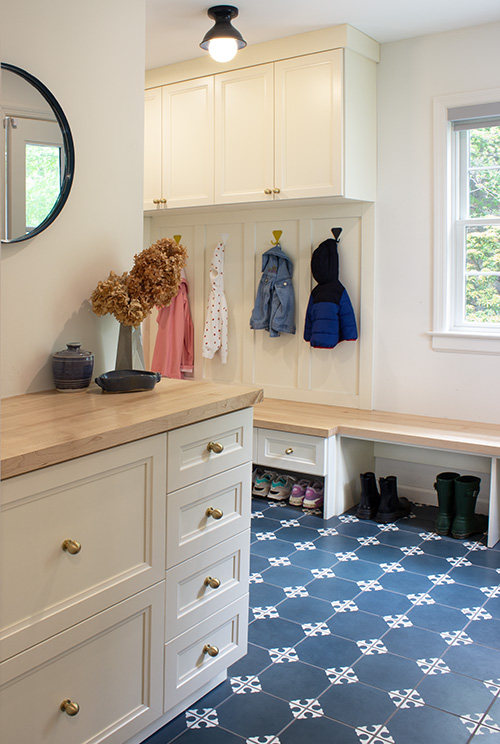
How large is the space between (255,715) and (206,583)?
0.41 metres

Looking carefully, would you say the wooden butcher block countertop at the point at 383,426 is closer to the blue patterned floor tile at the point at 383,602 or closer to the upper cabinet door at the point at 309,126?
the blue patterned floor tile at the point at 383,602

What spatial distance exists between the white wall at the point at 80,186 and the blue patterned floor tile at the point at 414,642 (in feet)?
4.51

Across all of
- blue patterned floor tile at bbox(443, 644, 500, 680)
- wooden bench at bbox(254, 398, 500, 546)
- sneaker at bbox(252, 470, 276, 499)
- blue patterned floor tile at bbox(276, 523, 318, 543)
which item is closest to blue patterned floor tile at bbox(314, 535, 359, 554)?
blue patterned floor tile at bbox(276, 523, 318, 543)

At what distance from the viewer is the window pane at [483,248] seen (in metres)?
3.68

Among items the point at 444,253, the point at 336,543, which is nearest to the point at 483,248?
the point at 444,253

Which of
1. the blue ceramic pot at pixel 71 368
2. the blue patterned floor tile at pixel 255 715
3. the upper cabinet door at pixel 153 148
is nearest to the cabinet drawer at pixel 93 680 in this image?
the blue patterned floor tile at pixel 255 715

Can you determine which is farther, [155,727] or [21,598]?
[155,727]

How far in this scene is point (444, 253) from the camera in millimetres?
3729

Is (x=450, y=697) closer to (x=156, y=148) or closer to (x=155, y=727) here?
(x=155, y=727)

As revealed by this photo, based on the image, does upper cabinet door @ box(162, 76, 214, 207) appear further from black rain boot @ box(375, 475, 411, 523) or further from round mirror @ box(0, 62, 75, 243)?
round mirror @ box(0, 62, 75, 243)

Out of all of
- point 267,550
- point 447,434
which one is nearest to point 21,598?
point 267,550

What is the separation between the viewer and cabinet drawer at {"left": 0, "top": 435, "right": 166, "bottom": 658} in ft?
4.49

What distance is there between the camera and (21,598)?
1386mm

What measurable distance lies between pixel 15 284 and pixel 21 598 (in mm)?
924
